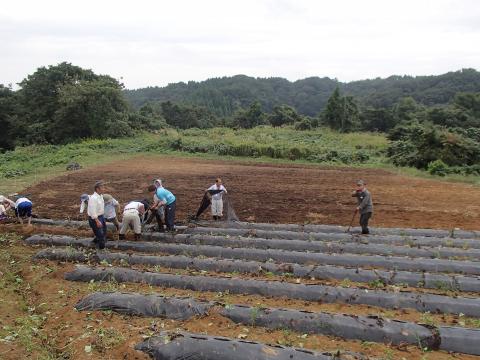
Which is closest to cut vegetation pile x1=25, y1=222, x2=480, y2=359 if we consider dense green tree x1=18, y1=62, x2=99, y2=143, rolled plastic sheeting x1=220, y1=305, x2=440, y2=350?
rolled plastic sheeting x1=220, y1=305, x2=440, y2=350

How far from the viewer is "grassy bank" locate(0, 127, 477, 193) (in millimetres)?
25562

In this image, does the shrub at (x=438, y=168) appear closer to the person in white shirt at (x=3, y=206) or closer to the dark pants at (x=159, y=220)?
the dark pants at (x=159, y=220)

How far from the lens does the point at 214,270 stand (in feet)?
31.5

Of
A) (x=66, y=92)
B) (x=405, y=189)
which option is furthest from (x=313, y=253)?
(x=66, y=92)

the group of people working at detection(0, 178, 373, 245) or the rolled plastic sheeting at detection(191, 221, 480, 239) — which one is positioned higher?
the group of people working at detection(0, 178, 373, 245)

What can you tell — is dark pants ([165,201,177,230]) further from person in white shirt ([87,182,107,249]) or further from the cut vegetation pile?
person in white shirt ([87,182,107,249])

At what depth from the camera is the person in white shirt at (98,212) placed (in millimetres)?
10156

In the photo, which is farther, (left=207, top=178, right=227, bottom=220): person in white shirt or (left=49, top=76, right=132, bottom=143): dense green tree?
(left=49, top=76, right=132, bottom=143): dense green tree

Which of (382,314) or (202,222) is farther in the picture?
(202,222)

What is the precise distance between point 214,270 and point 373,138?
2670 cm

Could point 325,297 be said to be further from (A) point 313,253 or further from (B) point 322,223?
(B) point 322,223

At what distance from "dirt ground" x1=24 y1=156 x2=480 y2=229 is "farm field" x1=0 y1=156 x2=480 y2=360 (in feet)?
0.35

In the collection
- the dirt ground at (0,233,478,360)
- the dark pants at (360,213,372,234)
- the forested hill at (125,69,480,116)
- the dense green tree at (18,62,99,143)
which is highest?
the forested hill at (125,69,480,116)

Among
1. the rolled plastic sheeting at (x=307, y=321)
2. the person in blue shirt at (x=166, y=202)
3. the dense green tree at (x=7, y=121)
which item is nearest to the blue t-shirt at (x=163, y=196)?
the person in blue shirt at (x=166, y=202)
